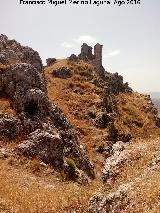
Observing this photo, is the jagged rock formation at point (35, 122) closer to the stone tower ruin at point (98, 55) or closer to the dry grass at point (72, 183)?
the dry grass at point (72, 183)

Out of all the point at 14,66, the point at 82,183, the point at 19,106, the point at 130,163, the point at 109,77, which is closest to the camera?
the point at 130,163

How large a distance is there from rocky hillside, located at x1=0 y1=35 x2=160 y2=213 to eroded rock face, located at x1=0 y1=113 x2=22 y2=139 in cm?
8

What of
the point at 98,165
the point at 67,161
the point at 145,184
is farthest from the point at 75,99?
the point at 145,184

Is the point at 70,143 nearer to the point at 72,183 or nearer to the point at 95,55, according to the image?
the point at 72,183

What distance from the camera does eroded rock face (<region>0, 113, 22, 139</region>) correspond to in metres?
32.2

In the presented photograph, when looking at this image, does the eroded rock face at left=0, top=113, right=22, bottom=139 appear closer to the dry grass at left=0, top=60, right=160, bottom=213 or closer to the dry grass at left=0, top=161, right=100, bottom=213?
the dry grass at left=0, top=60, right=160, bottom=213

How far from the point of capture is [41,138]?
31703 mm

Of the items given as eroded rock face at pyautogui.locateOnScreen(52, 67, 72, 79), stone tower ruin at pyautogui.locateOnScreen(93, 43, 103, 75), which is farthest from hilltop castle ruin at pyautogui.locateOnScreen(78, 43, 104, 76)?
eroded rock face at pyautogui.locateOnScreen(52, 67, 72, 79)

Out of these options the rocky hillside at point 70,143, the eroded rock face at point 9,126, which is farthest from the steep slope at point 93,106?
the eroded rock face at point 9,126

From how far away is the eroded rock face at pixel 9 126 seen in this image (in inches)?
1267

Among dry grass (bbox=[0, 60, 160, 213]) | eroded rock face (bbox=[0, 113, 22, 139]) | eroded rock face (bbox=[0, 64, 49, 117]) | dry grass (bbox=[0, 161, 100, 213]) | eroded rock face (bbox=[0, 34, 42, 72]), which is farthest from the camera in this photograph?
eroded rock face (bbox=[0, 34, 42, 72])

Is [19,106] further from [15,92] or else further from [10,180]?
[10,180]

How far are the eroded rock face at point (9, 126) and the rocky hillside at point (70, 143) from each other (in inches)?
3.3

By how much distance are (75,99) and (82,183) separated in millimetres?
31591
